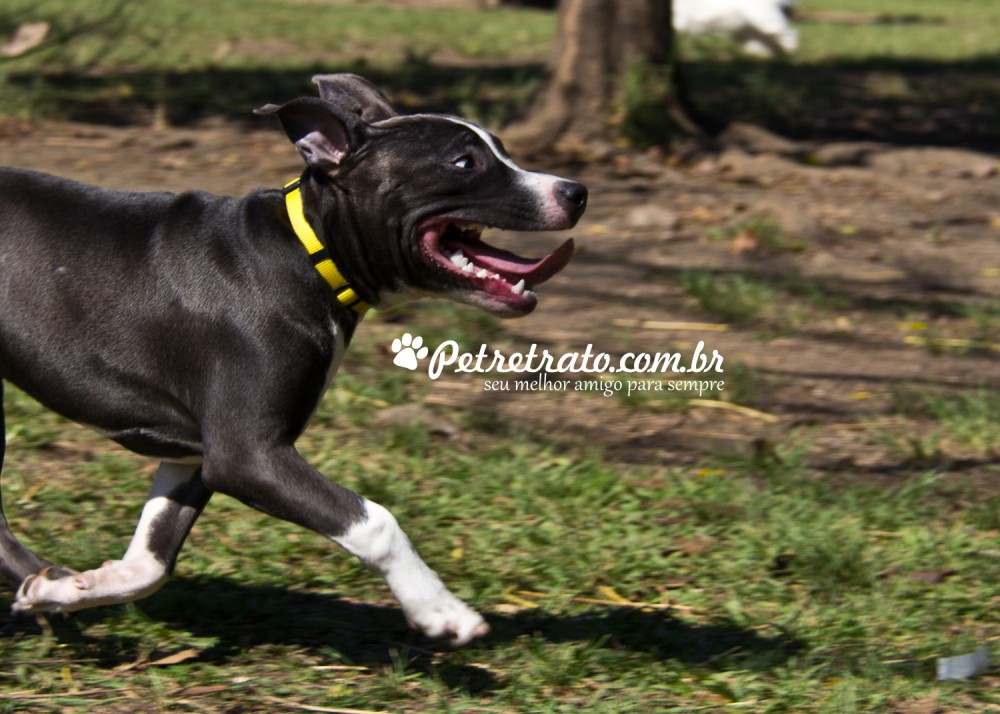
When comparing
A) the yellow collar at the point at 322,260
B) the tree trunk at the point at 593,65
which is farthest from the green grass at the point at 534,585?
the tree trunk at the point at 593,65

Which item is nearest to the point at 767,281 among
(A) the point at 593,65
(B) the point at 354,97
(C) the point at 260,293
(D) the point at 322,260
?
(A) the point at 593,65

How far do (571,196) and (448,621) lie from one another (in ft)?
3.69

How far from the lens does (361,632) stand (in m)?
4.29

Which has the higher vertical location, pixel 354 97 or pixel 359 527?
pixel 354 97

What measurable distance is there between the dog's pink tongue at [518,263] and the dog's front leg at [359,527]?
715 millimetres

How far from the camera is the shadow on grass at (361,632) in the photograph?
4.10 metres

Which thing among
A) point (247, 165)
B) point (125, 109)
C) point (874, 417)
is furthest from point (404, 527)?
point (125, 109)

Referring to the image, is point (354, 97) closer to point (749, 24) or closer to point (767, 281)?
point (767, 281)

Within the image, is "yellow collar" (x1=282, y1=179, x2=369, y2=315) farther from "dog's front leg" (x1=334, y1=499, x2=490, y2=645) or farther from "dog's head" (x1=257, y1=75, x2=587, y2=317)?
"dog's front leg" (x1=334, y1=499, x2=490, y2=645)

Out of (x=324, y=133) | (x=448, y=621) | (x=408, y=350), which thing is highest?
(x=324, y=133)

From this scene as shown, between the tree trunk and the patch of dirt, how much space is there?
458 millimetres

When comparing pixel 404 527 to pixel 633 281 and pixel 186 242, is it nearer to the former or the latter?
pixel 186 242

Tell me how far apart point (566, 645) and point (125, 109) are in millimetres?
7854

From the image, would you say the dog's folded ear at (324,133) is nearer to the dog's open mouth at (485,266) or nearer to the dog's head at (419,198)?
the dog's head at (419,198)
